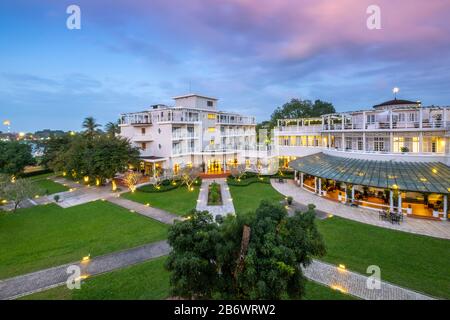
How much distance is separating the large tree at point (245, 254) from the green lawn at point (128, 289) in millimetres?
4010

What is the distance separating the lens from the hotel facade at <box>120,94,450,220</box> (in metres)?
22.5

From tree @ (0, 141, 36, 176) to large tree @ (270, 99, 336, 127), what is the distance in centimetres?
6203

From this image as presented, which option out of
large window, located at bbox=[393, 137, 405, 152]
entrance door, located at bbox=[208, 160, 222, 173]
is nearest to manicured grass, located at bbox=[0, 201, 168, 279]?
entrance door, located at bbox=[208, 160, 222, 173]

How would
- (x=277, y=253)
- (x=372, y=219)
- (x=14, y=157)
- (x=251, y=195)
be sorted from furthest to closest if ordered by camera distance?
1. (x=14, y=157)
2. (x=251, y=195)
3. (x=372, y=219)
4. (x=277, y=253)

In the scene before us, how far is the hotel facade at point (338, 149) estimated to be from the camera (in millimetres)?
22469

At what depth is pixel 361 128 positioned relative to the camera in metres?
29.9

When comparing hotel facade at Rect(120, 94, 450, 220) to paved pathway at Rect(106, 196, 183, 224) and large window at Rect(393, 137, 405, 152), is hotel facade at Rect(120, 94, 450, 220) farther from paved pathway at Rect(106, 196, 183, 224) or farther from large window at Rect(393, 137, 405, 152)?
paved pathway at Rect(106, 196, 183, 224)

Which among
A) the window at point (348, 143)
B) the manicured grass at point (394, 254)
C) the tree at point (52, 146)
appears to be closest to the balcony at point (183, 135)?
the tree at point (52, 146)

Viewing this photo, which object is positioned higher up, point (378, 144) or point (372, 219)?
point (378, 144)

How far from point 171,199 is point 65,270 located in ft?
46.8

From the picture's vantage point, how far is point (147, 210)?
24.0 m

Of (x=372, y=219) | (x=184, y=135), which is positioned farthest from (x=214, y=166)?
(x=372, y=219)

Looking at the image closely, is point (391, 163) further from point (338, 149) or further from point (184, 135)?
point (184, 135)

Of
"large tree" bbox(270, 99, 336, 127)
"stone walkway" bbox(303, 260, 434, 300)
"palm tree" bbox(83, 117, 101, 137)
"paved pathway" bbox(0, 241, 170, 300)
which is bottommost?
"stone walkway" bbox(303, 260, 434, 300)
